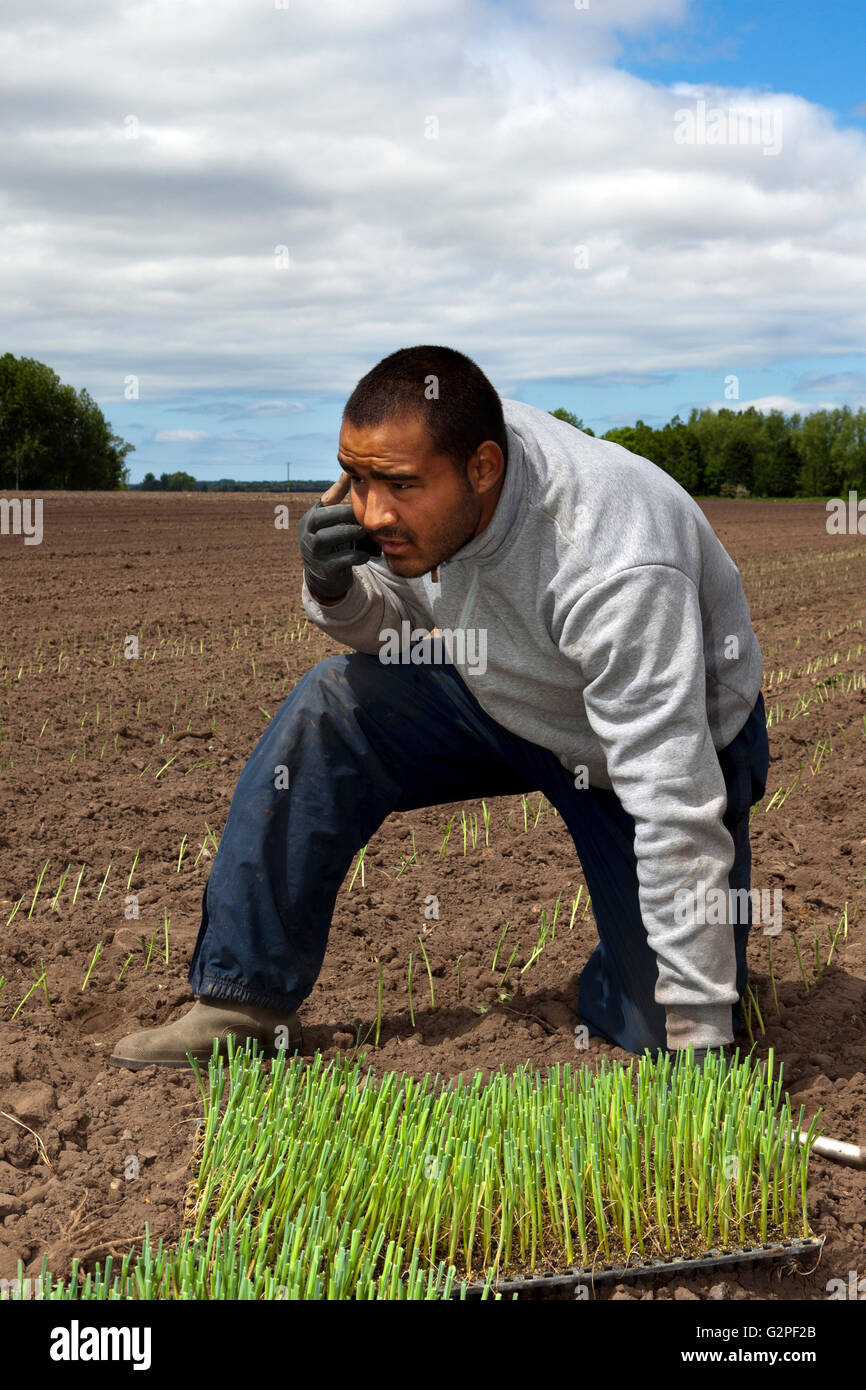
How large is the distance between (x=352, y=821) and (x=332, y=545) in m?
0.65

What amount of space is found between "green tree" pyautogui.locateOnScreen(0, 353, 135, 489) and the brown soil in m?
53.9

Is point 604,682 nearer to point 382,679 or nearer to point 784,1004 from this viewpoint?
point 382,679

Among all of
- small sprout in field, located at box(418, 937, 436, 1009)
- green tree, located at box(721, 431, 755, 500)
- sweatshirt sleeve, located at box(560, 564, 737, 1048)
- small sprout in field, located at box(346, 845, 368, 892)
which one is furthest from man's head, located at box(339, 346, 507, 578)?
green tree, located at box(721, 431, 755, 500)

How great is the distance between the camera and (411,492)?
2355 millimetres

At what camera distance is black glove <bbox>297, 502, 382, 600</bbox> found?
2666 mm

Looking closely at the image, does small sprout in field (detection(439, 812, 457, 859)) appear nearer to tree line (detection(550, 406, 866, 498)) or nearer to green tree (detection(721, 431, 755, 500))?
tree line (detection(550, 406, 866, 498))

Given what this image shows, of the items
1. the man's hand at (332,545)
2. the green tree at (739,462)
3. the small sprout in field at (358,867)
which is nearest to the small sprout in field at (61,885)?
the small sprout in field at (358,867)

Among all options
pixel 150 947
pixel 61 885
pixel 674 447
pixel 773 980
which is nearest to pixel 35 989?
pixel 150 947

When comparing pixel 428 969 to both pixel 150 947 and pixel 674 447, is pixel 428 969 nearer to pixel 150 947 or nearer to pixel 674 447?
pixel 150 947

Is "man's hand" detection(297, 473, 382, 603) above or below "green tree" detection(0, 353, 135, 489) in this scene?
below

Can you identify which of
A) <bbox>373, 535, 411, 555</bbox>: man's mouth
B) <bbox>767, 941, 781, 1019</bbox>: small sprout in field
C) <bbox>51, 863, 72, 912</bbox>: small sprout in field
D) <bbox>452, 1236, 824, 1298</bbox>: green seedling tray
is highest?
<bbox>373, 535, 411, 555</bbox>: man's mouth

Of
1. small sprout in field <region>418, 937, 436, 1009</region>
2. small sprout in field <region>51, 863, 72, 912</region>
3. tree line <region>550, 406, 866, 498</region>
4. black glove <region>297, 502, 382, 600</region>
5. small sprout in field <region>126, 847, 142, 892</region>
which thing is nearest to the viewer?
black glove <region>297, 502, 382, 600</region>

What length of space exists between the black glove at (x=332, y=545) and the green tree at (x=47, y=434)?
187 ft

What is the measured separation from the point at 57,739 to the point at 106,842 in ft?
4.72
